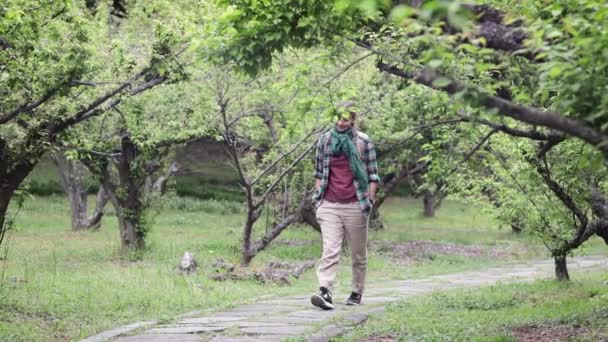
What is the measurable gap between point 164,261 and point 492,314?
755 centimetres

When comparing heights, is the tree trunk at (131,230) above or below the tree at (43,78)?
below

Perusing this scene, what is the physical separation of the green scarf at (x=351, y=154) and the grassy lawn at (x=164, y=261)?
1997 mm

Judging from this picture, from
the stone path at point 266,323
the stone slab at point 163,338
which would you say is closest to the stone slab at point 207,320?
the stone path at point 266,323

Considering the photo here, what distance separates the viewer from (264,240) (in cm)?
1469

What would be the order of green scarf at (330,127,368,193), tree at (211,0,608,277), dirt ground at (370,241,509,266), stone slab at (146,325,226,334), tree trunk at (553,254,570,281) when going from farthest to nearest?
dirt ground at (370,241,509,266)
tree trunk at (553,254,570,281)
green scarf at (330,127,368,193)
stone slab at (146,325,226,334)
tree at (211,0,608,277)

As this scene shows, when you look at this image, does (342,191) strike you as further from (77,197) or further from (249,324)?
(77,197)

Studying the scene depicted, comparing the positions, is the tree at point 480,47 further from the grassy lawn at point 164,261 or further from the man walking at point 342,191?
the grassy lawn at point 164,261

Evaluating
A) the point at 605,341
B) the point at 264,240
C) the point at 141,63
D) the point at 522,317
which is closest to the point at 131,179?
the point at 264,240

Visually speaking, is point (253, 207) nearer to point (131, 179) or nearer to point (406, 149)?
point (131, 179)

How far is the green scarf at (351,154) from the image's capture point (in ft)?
29.1

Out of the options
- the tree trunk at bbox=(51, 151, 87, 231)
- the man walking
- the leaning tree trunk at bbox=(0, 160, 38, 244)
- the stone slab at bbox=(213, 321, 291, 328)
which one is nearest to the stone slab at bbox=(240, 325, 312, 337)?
the stone slab at bbox=(213, 321, 291, 328)

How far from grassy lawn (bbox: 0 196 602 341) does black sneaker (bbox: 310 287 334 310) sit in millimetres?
1087

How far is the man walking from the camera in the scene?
29.1 ft

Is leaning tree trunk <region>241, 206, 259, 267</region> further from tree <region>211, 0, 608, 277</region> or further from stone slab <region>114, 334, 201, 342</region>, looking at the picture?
tree <region>211, 0, 608, 277</region>
